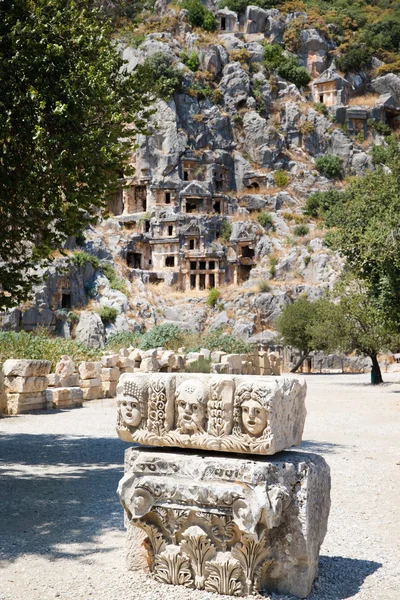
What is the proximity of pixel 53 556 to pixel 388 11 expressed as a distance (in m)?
86.0

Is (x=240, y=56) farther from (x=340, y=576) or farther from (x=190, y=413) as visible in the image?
(x=340, y=576)

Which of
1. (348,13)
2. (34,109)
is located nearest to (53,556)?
(34,109)

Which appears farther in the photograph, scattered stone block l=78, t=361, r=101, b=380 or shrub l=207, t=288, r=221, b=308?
shrub l=207, t=288, r=221, b=308

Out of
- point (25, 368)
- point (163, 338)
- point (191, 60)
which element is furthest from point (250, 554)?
point (191, 60)

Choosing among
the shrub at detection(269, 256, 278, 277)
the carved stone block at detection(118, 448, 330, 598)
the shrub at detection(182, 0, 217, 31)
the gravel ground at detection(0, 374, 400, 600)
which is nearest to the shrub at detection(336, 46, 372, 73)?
the shrub at detection(182, 0, 217, 31)

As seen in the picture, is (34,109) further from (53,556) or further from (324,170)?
(324,170)

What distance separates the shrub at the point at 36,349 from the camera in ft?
66.3

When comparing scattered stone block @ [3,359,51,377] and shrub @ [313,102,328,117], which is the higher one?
shrub @ [313,102,328,117]

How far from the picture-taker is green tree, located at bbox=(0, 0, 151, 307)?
865 centimetres

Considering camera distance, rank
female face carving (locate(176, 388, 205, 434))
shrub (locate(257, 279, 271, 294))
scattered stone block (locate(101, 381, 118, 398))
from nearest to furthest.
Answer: female face carving (locate(176, 388, 205, 434)) → scattered stone block (locate(101, 381, 118, 398)) → shrub (locate(257, 279, 271, 294))

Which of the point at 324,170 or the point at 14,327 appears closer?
the point at 14,327

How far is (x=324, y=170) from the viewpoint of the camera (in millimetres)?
63656

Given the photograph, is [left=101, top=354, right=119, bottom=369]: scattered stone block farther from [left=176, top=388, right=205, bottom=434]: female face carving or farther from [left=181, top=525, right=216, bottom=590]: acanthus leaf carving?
[left=181, top=525, right=216, bottom=590]: acanthus leaf carving

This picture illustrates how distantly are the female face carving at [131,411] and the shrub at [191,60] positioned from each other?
212ft
